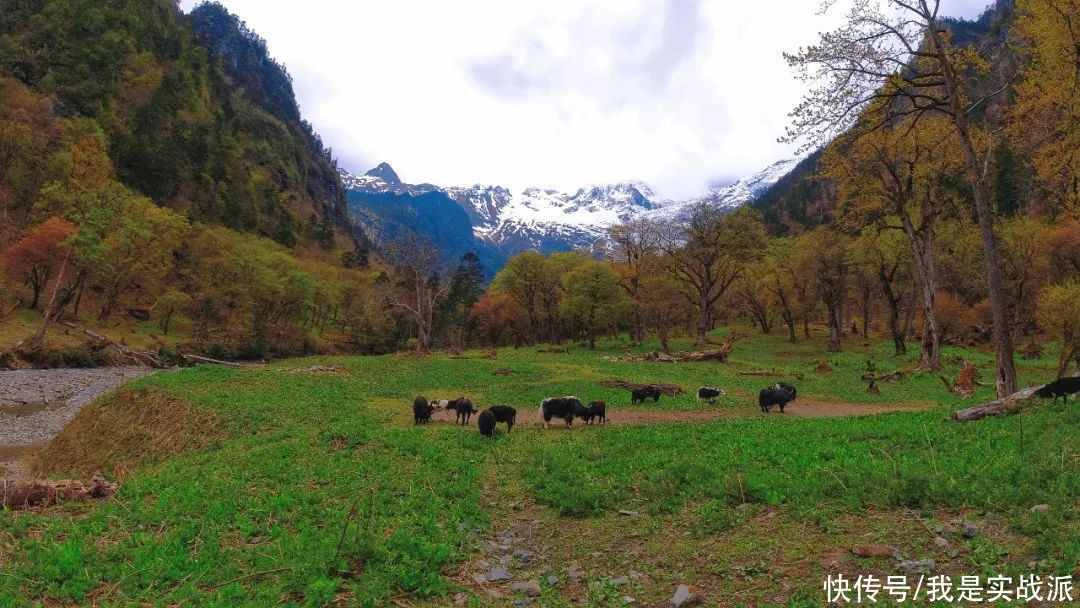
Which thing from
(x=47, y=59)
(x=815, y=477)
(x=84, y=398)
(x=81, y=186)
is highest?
(x=47, y=59)

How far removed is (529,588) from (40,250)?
74.3m

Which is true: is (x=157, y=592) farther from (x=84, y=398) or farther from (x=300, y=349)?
(x=300, y=349)

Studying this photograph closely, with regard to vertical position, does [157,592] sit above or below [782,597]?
below

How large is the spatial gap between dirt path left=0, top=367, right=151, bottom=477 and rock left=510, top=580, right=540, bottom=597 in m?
19.5

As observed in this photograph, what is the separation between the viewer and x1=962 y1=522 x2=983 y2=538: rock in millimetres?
7113

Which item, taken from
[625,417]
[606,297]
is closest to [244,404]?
[625,417]

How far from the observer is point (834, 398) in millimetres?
28156

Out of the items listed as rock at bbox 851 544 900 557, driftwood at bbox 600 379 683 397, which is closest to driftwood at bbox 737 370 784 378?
driftwood at bbox 600 379 683 397

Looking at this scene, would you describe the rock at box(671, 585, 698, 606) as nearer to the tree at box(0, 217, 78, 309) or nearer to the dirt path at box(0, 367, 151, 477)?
the dirt path at box(0, 367, 151, 477)

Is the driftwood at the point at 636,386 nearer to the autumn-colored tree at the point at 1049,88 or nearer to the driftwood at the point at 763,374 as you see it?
the driftwood at the point at 763,374

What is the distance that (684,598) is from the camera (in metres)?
6.74

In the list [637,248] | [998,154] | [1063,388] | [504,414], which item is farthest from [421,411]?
[998,154]

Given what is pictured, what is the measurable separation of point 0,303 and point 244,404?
181 ft

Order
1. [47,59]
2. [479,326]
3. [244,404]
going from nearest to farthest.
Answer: [244,404] < [47,59] < [479,326]
